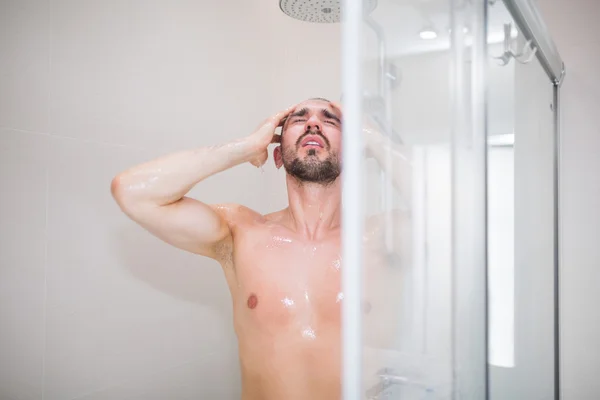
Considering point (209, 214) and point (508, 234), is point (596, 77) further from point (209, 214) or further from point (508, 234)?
point (209, 214)

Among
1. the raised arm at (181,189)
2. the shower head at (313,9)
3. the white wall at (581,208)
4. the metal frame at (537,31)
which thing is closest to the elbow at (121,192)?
the raised arm at (181,189)

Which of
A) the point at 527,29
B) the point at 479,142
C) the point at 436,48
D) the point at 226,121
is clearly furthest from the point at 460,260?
the point at 226,121

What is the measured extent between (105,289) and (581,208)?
52.5 inches

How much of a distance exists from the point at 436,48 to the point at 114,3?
3.55ft

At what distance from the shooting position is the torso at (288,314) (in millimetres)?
1110

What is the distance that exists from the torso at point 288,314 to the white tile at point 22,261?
1.54ft

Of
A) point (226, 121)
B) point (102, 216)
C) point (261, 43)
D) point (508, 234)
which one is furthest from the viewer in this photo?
point (261, 43)

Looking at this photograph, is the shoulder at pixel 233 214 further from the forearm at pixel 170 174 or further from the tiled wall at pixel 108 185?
the tiled wall at pixel 108 185

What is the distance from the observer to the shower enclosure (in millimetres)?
514

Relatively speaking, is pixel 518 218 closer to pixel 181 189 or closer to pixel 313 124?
pixel 313 124

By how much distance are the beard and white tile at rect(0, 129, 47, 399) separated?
0.60 m

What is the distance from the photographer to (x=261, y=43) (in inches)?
73.5

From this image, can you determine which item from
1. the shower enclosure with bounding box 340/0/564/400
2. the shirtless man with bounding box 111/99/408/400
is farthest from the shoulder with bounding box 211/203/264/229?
the shower enclosure with bounding box 340/0/564/400

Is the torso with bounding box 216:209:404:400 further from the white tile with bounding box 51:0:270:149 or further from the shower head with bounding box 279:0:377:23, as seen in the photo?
the shower head with bounding box 279:0:377:23
